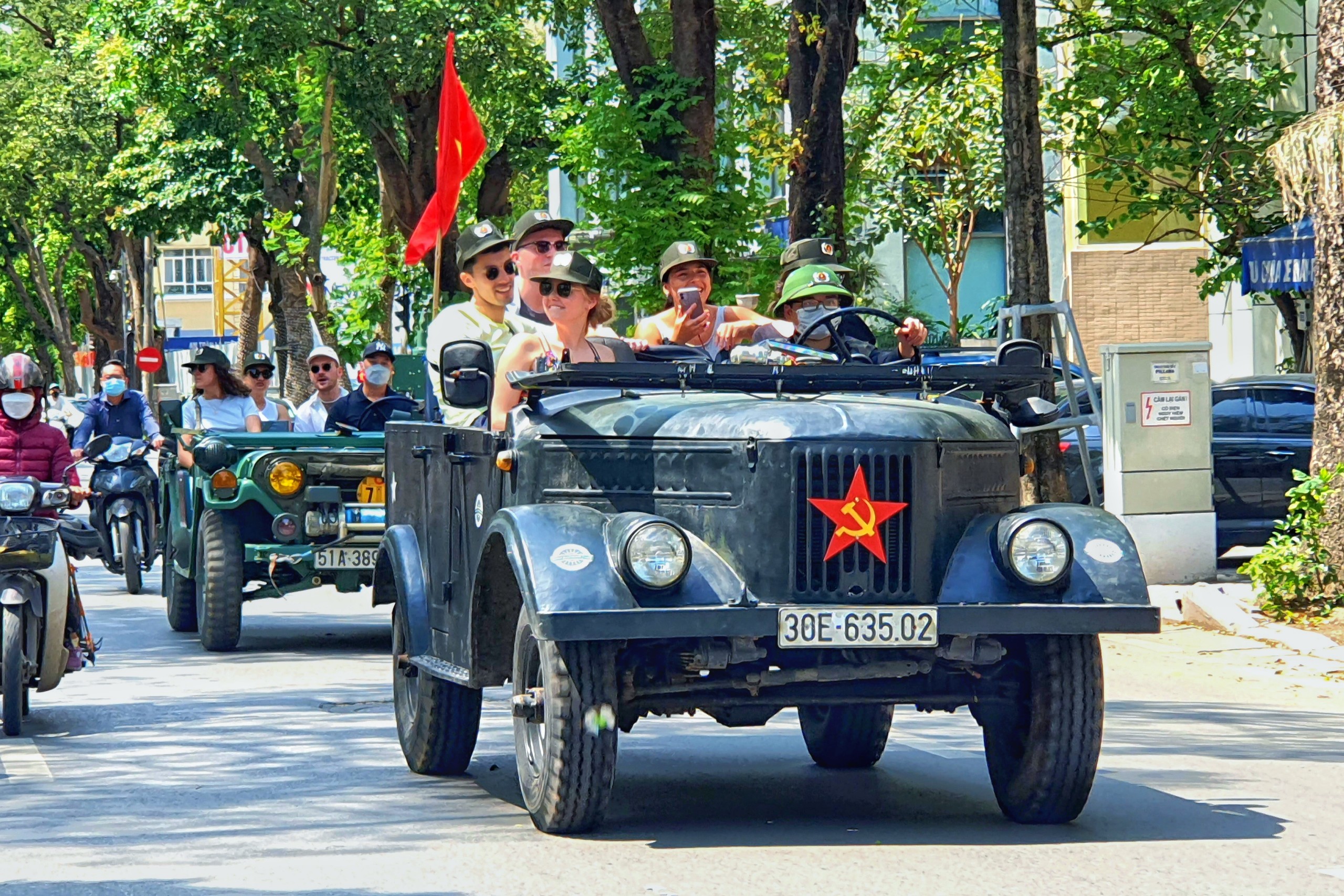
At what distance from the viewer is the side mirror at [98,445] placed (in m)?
9.82

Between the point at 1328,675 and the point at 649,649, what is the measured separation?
19.7ft

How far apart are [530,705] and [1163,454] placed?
32.0 ft

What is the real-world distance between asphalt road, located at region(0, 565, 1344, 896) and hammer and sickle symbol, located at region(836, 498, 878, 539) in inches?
38.1

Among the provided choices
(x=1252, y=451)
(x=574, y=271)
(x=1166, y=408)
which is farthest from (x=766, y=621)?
(x=1252, y=451)

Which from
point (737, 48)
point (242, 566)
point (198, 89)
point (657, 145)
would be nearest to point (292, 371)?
point (198, 89)

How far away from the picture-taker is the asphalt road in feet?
20.3

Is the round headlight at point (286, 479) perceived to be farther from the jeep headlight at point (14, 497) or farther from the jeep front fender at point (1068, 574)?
the jeep front fender at point (1068, 574)

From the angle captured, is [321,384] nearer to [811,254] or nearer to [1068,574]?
[811,254]

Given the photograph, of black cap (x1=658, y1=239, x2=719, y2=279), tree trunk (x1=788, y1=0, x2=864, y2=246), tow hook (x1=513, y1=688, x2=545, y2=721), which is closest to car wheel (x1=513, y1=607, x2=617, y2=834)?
tow hook (x1=513, y1=688, x2=545, y2=721)

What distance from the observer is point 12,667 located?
9.48 m

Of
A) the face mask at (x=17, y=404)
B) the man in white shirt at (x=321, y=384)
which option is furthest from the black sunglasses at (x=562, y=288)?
the man in white shirt at (x=321, y=384)

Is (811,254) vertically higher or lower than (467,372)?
higher

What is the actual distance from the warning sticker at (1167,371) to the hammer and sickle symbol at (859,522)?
9.53 meters

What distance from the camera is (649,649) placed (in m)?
6.77
